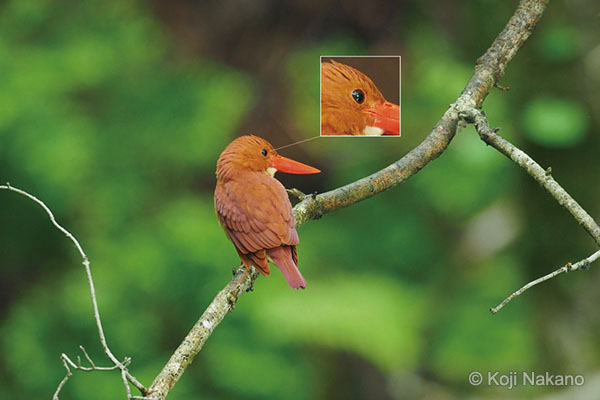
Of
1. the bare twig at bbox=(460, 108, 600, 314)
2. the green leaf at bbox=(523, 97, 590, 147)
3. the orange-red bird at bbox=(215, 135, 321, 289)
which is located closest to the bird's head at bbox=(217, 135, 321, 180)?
the orange-red bird at bbox=(215, 135, 321, 289)

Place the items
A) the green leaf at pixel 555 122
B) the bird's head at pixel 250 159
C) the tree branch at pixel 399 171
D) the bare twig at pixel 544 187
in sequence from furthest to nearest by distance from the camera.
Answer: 1. the green leaf at pixel 555 122
2. the bird's head at pixel 250 159
3. the tree branch at pixel 399 171
4. the bare twig at pixel 544 187

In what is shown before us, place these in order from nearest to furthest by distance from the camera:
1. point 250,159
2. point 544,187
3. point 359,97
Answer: point 544,187
point 250,159
point 359,97

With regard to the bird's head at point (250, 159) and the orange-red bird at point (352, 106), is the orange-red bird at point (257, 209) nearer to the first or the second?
the bird's head at point (250, 159)

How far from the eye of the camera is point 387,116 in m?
1.64

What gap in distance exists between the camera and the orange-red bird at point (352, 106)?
159cm

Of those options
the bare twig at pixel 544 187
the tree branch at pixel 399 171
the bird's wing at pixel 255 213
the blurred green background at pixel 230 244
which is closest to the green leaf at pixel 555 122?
the blurred green background at pixel 230 244

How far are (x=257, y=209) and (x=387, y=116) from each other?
432mm

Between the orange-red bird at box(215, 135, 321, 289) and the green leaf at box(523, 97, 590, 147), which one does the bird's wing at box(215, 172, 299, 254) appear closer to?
the orange-red bird at box(215, 135, 321, 289)

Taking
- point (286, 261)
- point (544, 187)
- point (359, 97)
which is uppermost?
point (359, 97)

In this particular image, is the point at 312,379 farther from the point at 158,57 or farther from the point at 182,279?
the point at 158,57

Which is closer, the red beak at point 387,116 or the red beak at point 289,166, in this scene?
the red beak at point 289,166

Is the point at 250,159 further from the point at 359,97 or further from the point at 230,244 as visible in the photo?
the point at 230,244

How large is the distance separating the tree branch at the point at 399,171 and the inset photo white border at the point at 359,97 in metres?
0.21

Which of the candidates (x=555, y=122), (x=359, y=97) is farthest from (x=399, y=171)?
(x=555, y=122)
